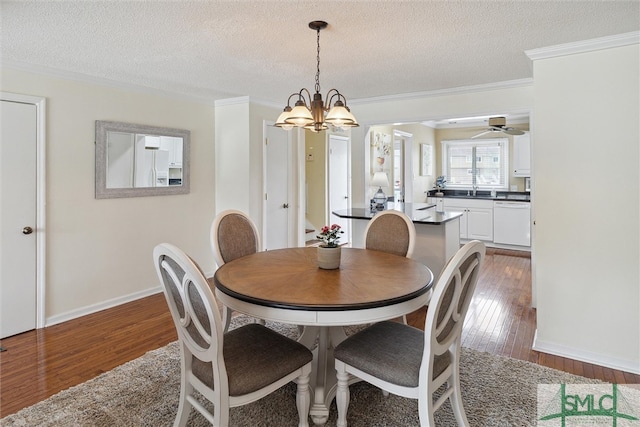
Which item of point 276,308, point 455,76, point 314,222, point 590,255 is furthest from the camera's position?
point 314,222

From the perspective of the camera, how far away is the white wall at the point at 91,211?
328 centimetres

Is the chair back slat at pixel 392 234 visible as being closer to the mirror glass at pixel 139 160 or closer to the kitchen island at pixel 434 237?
the kitchen island at pixel 434 237

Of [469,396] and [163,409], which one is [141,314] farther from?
[469,396]

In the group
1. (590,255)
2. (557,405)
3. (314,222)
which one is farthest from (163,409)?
(314,222)

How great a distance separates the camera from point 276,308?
168cm

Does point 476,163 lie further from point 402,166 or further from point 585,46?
point 585,46

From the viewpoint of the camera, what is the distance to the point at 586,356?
2.66m

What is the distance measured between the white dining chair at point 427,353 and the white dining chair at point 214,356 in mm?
234

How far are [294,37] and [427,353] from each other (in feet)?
6.78

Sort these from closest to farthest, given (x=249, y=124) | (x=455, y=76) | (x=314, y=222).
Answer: (x=455, y=76) → (x=249, y=124) → (x=314, y=222)

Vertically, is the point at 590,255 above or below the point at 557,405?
above

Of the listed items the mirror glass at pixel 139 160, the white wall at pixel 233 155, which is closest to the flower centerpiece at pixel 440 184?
the white wall at pixel 233 155

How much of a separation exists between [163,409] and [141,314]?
1.71 meters

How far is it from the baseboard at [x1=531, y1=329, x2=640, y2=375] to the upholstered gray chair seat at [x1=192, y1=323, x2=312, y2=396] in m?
→ 1.99
